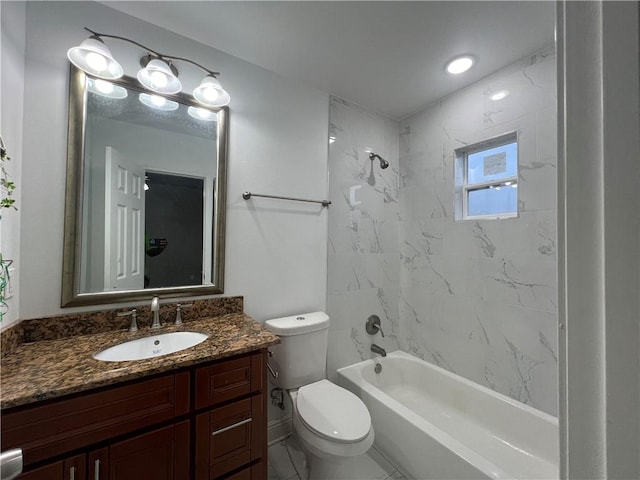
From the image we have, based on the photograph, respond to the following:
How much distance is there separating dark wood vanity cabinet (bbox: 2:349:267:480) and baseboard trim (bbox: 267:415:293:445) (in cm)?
59

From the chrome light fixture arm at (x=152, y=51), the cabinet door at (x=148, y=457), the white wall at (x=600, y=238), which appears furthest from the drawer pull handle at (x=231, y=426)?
the chrome light fixture arm at (x=152, y=51)

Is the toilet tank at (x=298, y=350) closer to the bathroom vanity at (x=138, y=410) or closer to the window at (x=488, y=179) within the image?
the bathroom vanity at (x=138, y=410)

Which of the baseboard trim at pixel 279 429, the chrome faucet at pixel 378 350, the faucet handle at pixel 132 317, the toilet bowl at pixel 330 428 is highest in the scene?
the faucet handle at pixel 132 317

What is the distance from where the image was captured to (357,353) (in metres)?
2.12

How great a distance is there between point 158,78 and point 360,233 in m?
1.62

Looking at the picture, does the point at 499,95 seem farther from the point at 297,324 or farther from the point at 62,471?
the point at 62,471

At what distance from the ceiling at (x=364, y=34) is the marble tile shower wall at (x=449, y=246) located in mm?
258

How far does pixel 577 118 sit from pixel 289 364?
5.35 feet

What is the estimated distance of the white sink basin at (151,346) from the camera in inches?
43.9

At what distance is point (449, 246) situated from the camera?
2033 mm

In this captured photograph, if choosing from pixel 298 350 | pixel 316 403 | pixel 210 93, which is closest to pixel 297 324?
pixel 298 350

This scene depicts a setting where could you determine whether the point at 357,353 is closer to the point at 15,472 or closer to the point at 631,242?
the point at 15,472

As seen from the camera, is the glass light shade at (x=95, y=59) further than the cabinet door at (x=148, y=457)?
Yes

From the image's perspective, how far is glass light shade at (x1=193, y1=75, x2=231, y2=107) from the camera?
143 cm
